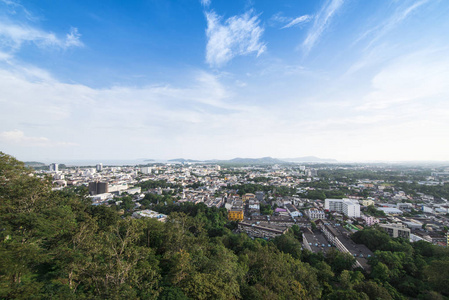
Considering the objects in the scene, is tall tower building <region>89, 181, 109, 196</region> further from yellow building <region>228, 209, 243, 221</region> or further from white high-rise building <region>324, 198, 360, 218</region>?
white high-rise building <region>324, 198, 360, 218</region>

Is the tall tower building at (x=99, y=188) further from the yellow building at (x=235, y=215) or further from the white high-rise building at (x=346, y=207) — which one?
the white high-rise building at (x=346, y=207)

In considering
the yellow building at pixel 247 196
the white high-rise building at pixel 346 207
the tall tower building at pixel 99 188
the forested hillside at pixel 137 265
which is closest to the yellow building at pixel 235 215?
the yellow building at pixel 247 196

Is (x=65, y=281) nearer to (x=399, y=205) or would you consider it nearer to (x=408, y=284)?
(x=408, y=284)

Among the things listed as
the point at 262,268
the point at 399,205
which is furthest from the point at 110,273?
the point at 399,205

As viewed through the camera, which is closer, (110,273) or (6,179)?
(110,273)

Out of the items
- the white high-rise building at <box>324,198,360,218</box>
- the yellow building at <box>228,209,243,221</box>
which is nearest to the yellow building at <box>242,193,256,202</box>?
the yellow building at <box>228,209,243,221</box>
